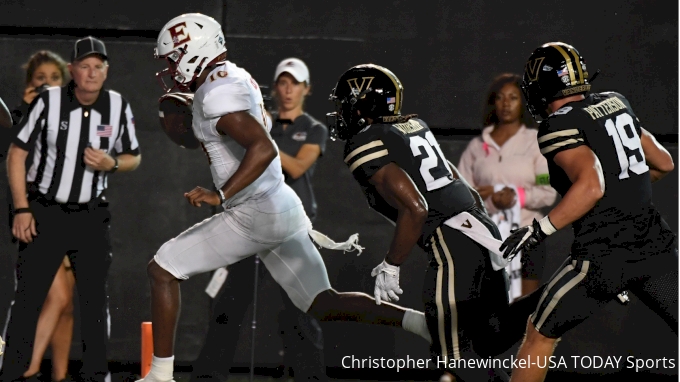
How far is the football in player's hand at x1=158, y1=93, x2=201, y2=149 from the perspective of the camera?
16.1 ft

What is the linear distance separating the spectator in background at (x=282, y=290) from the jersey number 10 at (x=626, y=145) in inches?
76.6

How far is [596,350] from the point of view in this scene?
18.7ft

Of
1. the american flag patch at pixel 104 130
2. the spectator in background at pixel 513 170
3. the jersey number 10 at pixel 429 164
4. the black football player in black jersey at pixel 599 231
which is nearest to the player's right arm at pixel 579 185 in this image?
the black football player in black jersey at pixel 599 231

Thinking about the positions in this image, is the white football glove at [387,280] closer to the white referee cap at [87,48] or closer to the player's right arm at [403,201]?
the player's right arm at [403,201]

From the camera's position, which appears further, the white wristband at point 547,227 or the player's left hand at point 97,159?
the player's left hand at point 97,159

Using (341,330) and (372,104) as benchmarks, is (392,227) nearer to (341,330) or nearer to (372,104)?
(341,330)

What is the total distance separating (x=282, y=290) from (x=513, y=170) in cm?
141

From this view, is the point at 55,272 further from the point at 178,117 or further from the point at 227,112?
the point at 227,112

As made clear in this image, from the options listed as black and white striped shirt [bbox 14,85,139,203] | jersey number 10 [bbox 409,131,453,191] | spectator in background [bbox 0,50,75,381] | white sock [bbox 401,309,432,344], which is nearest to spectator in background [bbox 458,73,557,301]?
white sock [bbox 401,309,432,344]

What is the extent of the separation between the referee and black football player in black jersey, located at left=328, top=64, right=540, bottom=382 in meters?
1.56

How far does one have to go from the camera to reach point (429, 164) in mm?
3996

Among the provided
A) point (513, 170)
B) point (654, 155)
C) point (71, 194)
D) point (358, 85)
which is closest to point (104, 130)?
point (71, 194)

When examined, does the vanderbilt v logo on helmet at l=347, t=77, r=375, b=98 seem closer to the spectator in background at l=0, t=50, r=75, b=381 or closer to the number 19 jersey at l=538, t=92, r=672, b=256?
the number 19 jersey at l=538, t=92, r=672, b=256

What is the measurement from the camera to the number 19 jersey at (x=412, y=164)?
3920 millimetres
